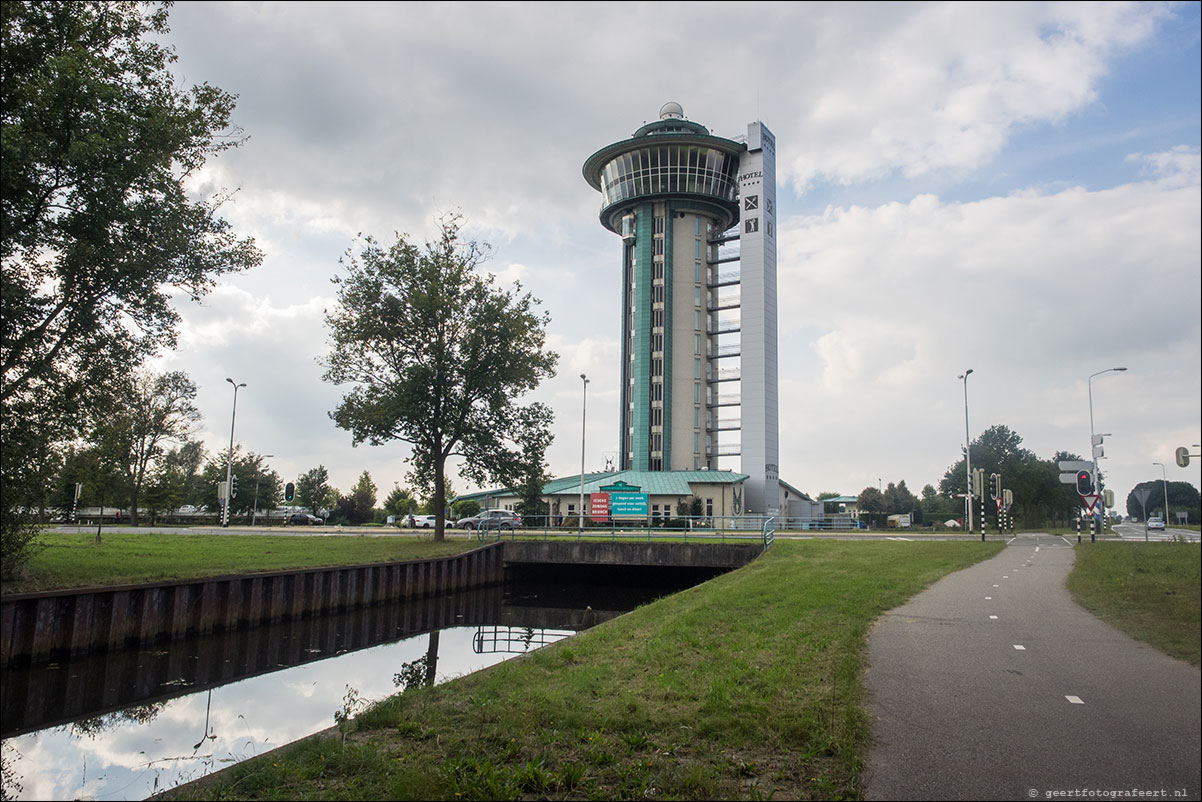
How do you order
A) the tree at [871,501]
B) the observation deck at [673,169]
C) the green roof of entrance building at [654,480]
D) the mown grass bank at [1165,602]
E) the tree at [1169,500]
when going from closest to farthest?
the mown grass bank at [1165,602], the tree at [1169,500], the green roof of entrance building at [654,480], the observation deck at [673,169], the tree at [871,501]

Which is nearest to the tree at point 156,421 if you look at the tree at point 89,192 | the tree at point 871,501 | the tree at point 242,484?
the tree at point 242,484

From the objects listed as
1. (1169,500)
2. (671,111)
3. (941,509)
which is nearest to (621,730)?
(1169,500)

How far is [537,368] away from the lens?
37844mm

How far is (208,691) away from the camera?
13.7 m

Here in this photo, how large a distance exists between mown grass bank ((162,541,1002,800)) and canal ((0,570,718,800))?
2.75m

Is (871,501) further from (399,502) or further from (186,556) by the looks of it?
(186,556)

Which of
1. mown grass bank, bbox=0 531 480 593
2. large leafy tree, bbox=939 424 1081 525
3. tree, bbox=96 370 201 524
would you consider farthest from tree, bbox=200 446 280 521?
large leafy tree, bbox=939 424 1081 525

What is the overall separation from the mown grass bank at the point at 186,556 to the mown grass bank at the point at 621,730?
12.4 metres

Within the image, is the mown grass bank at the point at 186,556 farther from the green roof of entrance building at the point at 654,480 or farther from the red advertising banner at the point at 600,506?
the green roof of entrance building at the point at 654,480

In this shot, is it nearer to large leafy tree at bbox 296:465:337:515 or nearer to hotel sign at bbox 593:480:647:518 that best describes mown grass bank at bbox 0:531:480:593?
hotel sign at bbox 593:480:647:518

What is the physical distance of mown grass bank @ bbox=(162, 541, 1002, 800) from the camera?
558 cm

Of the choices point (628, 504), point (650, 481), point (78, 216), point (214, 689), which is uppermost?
point (78, 216)

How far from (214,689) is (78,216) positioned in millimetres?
9970

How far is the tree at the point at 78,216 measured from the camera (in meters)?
14.6
